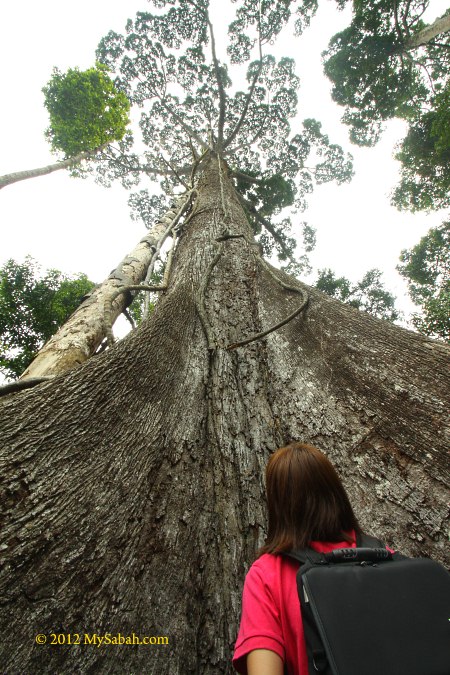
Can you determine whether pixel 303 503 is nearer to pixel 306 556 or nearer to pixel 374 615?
pixel 306 556

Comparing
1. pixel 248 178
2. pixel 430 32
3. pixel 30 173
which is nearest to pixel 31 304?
pixel 30 173

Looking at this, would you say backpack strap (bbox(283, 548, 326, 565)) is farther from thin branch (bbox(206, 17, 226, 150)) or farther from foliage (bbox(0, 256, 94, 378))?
thin branch (bbox(206, 17, 226, 150))

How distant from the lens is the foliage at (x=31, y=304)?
267 inches

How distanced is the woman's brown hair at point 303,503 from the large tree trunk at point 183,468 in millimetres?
364

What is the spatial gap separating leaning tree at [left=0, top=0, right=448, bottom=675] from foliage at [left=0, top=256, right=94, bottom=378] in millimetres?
4693

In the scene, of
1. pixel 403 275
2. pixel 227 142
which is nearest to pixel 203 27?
pixel 227 142

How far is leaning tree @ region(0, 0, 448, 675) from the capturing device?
1035 millimetres

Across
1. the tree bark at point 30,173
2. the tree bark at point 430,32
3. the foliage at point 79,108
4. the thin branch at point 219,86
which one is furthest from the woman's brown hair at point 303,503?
the tree bark at point 430,32

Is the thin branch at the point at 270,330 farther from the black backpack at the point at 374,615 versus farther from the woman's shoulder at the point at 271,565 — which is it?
the black backpack at the point at 374,615

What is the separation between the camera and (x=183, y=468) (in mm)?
1511

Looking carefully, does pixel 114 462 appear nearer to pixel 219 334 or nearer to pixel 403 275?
pixel 219 334

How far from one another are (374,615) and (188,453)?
97 centimetres

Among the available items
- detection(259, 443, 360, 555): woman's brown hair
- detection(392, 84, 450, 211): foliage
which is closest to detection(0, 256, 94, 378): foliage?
detection(259, 443, 360, 555): woman's brown hair

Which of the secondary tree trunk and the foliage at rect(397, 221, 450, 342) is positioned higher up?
the foliage at rect(397, 221, 450, 342)
